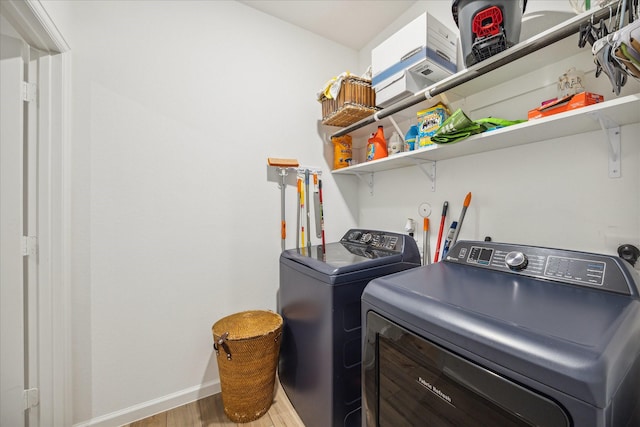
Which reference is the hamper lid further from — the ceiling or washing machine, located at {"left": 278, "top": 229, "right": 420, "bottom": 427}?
the ceiling

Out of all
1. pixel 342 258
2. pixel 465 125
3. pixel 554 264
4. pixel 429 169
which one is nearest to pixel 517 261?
pixel 554 264

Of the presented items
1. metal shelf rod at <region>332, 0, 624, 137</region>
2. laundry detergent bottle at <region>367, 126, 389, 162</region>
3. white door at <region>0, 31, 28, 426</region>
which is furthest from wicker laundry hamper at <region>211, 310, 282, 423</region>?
metal shelf rod at <region>332, 0, 624, 137</region>

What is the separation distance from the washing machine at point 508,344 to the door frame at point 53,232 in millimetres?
1567

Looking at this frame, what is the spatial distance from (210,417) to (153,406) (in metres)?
0.37

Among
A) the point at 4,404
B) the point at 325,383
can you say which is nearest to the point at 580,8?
the point at 325,383

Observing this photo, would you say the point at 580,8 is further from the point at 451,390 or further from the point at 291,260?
the point at 291,260

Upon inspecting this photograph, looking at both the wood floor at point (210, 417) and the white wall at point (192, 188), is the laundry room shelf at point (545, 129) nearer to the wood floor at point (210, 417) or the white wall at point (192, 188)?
the white wall at point (192, 188)

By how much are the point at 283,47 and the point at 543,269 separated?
2.25 metres

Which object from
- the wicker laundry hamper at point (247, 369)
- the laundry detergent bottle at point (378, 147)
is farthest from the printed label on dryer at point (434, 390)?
the laundry detergent bottle at point (378, 147)

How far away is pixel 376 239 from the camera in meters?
1.77

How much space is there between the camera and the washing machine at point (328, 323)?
1189mm

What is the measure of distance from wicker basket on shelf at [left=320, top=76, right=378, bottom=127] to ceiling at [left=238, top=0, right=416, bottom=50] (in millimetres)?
634

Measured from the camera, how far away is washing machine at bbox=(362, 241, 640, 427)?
479mm

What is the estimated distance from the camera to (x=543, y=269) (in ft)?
3.01
